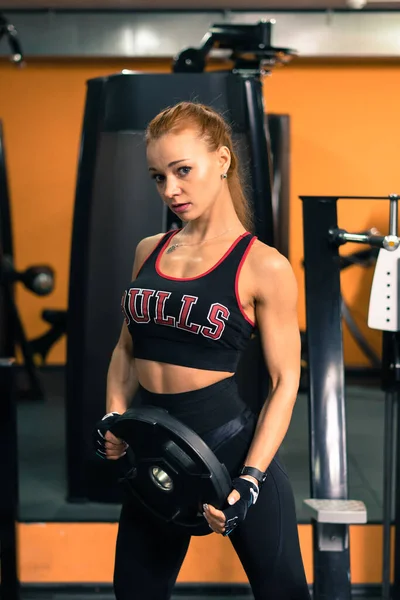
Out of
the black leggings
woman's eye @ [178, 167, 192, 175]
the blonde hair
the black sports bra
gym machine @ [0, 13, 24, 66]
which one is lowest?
the black leggings

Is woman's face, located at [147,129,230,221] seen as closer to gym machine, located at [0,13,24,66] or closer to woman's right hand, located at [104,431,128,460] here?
woman's right hand, located at [104,431,128,460]

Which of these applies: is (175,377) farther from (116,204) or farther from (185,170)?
(116,204)

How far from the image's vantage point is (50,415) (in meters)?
4.56

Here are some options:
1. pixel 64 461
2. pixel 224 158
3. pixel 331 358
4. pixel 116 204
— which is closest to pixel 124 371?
pixel 224 158

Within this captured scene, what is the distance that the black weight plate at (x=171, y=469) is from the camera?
1.43 m

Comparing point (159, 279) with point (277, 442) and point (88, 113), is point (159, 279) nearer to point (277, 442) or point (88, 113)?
point (277, 442)

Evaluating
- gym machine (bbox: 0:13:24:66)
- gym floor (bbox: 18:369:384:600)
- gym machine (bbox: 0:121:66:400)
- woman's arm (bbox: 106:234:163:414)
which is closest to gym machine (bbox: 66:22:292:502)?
gym floor (bbox: 18:369:384:600)

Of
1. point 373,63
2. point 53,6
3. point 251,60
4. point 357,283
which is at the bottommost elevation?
point 357,283

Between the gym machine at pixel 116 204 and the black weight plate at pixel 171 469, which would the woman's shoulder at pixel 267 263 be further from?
the gym machine at pixel 116 204

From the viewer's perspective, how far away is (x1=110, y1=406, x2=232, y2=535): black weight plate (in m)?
1.43

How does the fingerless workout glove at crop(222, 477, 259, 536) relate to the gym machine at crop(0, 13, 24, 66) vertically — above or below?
below

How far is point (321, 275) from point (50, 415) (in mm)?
2782

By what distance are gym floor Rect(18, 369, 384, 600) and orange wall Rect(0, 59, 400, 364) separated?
121cm

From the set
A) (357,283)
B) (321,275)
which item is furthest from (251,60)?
(357,283)
